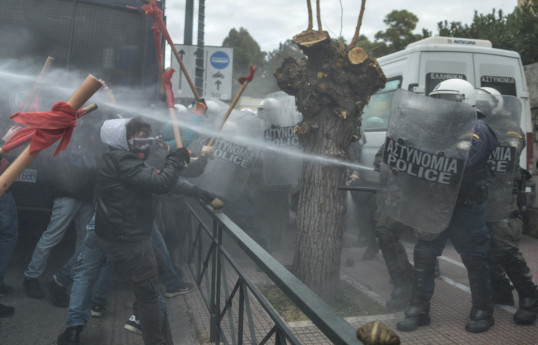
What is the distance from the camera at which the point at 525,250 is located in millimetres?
6219

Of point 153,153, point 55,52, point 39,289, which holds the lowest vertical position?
point 39,289

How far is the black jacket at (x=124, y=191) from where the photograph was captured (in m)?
2.89

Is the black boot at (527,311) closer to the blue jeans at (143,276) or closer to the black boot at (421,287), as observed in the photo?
the black boot at (421,287)

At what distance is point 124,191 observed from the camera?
295cm

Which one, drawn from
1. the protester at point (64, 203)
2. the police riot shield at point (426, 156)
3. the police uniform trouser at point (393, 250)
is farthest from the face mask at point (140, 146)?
the police uniform trouser at point (393, 250)

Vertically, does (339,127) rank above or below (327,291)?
above

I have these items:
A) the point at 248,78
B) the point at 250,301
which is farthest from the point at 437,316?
the point at 248,78

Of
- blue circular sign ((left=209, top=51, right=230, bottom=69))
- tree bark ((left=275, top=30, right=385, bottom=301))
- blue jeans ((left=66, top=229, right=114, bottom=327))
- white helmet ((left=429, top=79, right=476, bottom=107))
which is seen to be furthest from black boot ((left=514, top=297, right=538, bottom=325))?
blue circular sign ((left=209, top=51, right=230, bottom=69))

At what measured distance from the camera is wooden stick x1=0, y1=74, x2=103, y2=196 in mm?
1463

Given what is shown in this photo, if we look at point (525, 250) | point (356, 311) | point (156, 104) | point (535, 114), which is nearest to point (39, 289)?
point (156, 104)

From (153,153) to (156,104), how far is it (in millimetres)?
1350

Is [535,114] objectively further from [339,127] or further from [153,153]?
[153,153]

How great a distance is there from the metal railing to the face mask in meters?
0.61

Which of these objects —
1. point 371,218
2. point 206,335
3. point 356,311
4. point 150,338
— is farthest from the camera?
point 371,218
